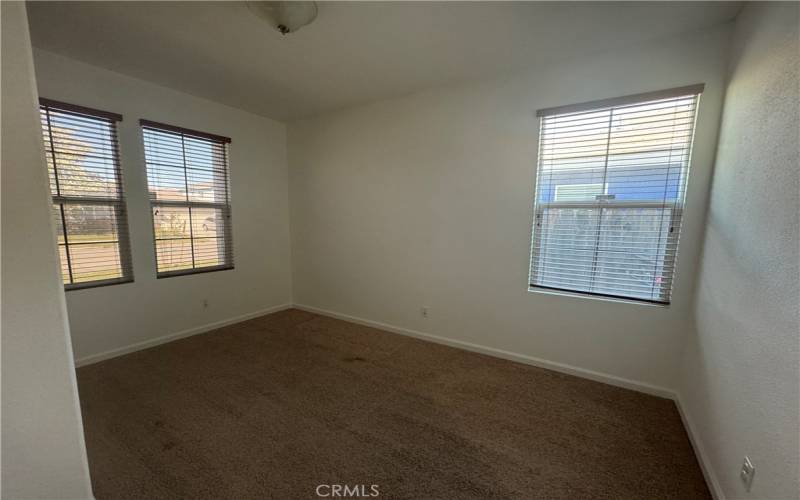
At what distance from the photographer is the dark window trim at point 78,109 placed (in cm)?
230

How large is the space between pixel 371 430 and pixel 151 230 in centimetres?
289

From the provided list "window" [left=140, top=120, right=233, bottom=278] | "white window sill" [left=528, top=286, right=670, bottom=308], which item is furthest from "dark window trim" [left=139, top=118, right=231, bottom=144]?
"white window sill" [left=528, top=286, right=670, bottom=308]

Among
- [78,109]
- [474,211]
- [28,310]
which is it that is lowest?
[28,310]

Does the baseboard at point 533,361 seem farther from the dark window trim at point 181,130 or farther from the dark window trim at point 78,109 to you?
the dark window trim at point 78,109

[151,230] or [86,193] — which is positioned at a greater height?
[86,193]

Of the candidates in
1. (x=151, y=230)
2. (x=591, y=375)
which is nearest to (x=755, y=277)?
(x=591, y=375)

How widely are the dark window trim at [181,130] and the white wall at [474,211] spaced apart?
0.87m

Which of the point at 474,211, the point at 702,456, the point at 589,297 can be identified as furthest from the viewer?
the point at 474,211

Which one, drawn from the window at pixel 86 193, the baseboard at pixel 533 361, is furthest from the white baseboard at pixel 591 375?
the window at pixel 86 193

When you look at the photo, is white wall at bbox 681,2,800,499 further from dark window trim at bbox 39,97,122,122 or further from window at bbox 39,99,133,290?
dark window trim at bbox 39,97,122,122

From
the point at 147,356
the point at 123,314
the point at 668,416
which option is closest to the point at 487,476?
the point at 668,416

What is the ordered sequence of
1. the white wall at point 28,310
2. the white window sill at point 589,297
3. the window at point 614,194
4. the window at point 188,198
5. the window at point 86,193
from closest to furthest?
1. the white wall at point 28,310
2. the window at point 614,194
3. the white window sill at point 589,297
4. the window at point 86,193
5. the window at point 188,198

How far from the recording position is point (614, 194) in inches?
89.2

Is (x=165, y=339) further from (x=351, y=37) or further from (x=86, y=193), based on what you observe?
(x=351, y=37)
